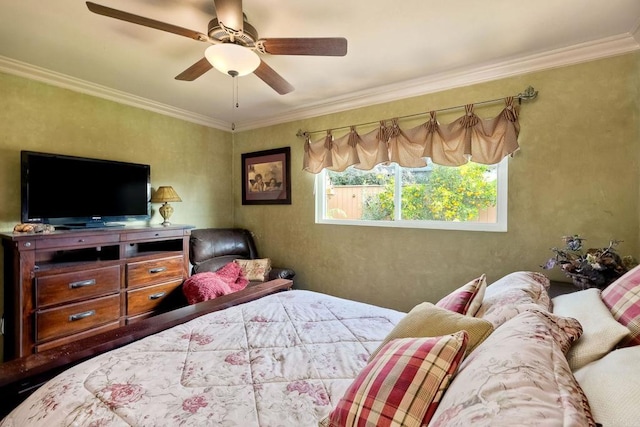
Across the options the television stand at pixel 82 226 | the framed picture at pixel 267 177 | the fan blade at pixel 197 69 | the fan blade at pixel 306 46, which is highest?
the fan blade at pixel 197 69

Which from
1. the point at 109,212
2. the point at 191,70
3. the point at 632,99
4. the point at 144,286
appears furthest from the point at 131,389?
the point at 632,99

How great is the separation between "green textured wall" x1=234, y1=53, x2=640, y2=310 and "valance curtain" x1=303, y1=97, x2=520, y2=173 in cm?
12

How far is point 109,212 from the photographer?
114 inches

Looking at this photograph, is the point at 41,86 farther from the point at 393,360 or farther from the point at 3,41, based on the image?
the point at 393,360

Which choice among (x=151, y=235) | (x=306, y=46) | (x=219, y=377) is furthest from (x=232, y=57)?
(x=151, y=235)

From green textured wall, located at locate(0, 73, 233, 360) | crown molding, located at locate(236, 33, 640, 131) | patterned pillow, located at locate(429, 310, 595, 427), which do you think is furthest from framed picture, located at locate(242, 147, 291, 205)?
patterned pillow, located at locate(429, 310, 595, 427)

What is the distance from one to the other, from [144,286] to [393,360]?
276cm

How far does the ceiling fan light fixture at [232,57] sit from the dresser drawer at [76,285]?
2.04 metres

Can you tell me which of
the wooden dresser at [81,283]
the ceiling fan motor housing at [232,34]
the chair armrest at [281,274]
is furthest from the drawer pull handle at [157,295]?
the ceiling fan motor housing at [232,34]

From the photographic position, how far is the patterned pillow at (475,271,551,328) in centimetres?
109

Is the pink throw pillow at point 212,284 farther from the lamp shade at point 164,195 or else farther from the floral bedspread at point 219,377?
the floral bedspread at point 219,377

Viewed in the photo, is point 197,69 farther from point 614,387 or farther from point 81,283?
point 614,387

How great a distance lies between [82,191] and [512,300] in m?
3.41

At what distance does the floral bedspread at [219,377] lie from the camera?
90 centimetres
